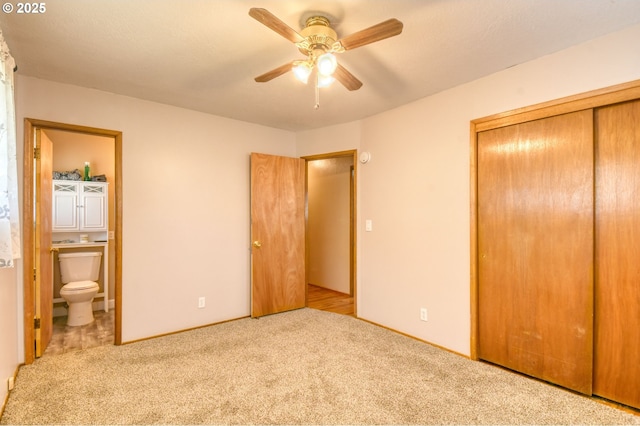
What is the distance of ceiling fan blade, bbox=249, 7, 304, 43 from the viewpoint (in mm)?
1424

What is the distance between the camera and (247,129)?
12.5ft

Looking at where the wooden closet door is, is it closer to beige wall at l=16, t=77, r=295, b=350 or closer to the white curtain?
beige wall at l=16, t=77, r=295, b=350

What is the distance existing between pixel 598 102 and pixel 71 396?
3953 mm

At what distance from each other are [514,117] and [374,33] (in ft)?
4.84

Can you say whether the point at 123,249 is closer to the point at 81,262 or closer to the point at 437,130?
the point at 81,262

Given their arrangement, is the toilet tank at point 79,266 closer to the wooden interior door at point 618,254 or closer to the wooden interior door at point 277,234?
the wooden interior door at point 277,234

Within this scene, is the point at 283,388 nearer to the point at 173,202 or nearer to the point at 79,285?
the point at 173,202

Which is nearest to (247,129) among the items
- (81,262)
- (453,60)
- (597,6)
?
(453,60)

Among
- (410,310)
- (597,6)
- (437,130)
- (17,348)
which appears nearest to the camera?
(597,6)

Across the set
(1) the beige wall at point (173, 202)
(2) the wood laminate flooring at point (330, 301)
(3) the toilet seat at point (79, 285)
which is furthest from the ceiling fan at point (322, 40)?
(3) the toilet seat at point (79, 285)

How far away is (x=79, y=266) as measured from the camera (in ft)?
12.7

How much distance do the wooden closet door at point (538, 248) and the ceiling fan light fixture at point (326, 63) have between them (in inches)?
61.8

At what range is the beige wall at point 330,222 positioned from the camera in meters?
5.08

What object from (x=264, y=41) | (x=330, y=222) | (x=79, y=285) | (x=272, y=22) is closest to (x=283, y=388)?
(x=272, y=22)
